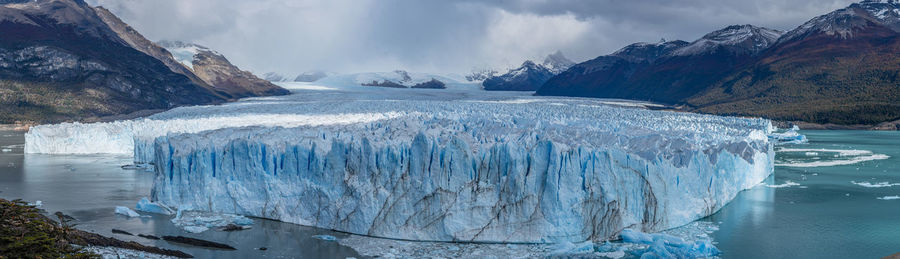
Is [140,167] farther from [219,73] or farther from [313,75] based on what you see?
[313,75]

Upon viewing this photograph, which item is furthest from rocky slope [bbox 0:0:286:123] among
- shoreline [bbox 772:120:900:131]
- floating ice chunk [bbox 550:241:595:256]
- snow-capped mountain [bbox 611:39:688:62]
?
snow-capped mountain [bbox 611:39:688:62]

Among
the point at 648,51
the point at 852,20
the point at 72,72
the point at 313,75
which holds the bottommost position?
the point at 72,72

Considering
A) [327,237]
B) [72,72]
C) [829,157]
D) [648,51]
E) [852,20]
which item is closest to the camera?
[327,237]

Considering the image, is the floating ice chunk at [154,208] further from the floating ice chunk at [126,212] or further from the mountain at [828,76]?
the mountain at [828,76]

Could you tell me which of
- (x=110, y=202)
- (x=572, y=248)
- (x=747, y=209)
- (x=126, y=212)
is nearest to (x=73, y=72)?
(x=110, y=202)

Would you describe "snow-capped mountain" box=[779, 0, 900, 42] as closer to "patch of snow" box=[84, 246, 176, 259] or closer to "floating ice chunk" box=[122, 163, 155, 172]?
"floating ice chunk" box=[122, 163, 155, 172]

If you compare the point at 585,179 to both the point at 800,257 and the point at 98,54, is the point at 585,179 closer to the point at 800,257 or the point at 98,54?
the point at 800,257

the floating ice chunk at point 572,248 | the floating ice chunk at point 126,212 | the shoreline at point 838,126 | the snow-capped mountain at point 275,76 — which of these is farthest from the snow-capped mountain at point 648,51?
the floating ice chunk at point 126,212
